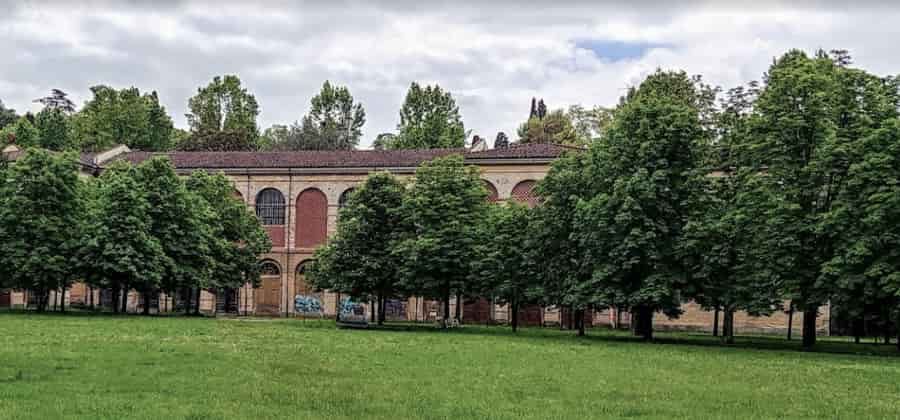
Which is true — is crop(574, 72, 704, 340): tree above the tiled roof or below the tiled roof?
below

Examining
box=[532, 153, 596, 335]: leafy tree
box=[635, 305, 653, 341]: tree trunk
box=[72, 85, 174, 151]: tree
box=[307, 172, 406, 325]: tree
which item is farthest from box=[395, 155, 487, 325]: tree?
box=[72, 85, 174, 151]: tree

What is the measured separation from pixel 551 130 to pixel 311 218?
3445cm

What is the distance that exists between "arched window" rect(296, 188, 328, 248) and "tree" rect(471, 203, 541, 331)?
87.6 feet

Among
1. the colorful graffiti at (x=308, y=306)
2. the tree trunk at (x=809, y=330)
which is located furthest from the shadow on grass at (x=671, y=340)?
the colorful graffiti at (x=308, y=306)

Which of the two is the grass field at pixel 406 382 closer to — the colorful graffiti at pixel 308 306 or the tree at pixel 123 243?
the tree at pixel 123 243

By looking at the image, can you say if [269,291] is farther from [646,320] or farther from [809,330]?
[809,330]

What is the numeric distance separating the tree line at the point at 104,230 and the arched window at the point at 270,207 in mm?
13515

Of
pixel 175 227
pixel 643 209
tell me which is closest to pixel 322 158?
pixel 175 227

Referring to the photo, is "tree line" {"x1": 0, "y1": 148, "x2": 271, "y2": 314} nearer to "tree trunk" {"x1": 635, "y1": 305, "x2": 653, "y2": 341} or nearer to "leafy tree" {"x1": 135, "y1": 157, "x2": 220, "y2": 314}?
"leafy tree" {"x1": 135, "y1": 157, "x2": 220, "y2": 314}

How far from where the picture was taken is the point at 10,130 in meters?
90.8

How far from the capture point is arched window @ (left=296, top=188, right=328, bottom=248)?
73000 mm

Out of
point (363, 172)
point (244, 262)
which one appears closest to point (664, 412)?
point (244, 262)

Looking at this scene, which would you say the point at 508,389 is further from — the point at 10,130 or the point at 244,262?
the point at 10,130

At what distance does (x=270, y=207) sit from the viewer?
73.9 metres
